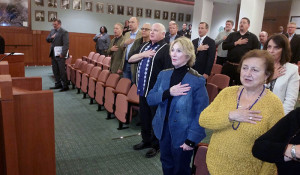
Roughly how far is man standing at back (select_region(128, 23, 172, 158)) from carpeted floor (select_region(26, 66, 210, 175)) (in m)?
0.29

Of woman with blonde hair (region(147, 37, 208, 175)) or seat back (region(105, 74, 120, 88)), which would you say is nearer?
woman with blonde hair (region(147, 37, 208, 175))

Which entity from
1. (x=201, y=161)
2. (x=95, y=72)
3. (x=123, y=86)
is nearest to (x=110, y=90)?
(x=123, y=86)

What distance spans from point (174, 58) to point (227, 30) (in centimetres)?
437

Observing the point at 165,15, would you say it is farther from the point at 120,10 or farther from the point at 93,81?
the point at 93,81

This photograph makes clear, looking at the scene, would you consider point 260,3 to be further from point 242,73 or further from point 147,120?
point 242,73

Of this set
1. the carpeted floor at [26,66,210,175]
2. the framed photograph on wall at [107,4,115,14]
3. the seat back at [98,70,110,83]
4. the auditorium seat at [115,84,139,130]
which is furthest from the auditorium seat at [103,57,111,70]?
the framed photograph on wall at [107,4,115,14]

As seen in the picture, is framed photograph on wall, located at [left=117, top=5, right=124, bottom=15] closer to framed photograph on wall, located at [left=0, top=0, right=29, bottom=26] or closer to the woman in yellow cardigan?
framed photograph on wall, located at [left=0, top=0, right=29, bottom=26]

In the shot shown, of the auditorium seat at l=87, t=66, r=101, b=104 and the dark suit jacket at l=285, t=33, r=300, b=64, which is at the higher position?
the dark suit jacket at l=285, t=33, r=300, b=64

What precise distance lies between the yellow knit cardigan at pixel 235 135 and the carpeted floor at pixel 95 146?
1291 mm

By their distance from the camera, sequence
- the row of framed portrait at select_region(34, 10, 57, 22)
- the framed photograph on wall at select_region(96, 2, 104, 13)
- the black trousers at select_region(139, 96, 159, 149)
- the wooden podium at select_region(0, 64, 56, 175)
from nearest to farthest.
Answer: the wooden podium at select_region(0, 64, 56, 175) < the black trousers at select_region(139, 96, 159, 149) < the row of framed portrait at select_region(34, 10, 57, 22) < the framed photograph on wall at select_region(96, 2, 104, 13)

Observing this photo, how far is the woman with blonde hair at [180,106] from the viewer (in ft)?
5.71

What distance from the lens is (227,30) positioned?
568 cm

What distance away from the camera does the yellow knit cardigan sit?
4.07 ft

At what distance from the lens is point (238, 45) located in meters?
4.19
